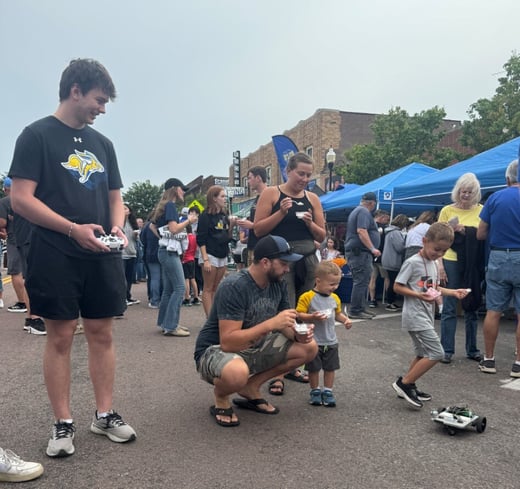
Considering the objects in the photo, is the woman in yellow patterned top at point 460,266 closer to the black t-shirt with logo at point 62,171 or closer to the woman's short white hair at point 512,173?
the woman's short white hair at point 512,173

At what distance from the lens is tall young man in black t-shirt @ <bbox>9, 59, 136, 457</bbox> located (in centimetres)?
233

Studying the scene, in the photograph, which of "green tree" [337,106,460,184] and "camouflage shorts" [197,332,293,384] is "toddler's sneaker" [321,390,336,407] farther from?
"green tree" [337,106,460,184]

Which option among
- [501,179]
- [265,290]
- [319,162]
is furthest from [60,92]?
[319,162]

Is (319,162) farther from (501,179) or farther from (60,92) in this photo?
(60,92)

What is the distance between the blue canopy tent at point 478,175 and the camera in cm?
641

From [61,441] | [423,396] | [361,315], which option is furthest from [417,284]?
[361,315]

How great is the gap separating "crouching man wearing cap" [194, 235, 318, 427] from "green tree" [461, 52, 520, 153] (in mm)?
16643

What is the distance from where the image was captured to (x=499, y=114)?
16969 mm

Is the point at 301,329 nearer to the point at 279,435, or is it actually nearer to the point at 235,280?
the point at 235,280

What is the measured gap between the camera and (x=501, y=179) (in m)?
6.32

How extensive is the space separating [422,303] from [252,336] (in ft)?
4.97

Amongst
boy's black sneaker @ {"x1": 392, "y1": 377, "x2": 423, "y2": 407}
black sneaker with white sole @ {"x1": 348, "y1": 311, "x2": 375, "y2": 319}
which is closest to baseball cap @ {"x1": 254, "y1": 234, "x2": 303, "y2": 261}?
boy's black sneaker @ {"x1": 392, "y1": 377, "x2": 423, "y2": 407}

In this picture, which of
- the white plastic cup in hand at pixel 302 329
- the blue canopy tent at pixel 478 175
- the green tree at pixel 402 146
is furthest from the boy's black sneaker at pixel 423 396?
the green tree at pixel 402 146

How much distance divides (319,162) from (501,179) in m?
20.7
